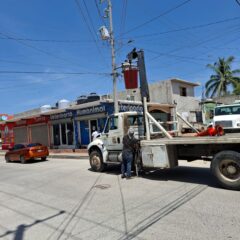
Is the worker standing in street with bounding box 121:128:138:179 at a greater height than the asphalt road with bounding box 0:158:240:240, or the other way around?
the worker standing in street with bounding box 121:128:138:179

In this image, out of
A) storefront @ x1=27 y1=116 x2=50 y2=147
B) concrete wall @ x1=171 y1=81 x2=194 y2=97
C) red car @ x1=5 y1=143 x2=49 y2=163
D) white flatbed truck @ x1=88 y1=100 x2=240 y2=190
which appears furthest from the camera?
storefront @ x1=27 y1=116 x2=50 y2=147

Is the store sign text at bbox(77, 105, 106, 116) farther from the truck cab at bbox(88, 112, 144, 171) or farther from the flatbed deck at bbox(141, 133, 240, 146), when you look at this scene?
the flatbed deck at bbox(141, 133, 240, 146)

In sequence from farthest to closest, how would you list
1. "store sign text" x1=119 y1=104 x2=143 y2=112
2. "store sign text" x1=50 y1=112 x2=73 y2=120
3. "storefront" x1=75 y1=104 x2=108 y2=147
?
"store sign text" x1=50 y1=112 x2=73 y2=120 < "storefront" x1=75 y1=104 x2=108 y2=147 < "store sign text" x1=119 y1=104 x2=143 y2=112

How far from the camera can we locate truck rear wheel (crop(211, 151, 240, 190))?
7875mm

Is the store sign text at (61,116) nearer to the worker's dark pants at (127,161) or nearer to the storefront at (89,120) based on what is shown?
the storefront at (89,120)

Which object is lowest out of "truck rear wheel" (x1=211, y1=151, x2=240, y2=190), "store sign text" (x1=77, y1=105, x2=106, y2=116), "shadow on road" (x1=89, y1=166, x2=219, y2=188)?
"shadow on road" (x1=89, y1=166, x2=219, y2=188)

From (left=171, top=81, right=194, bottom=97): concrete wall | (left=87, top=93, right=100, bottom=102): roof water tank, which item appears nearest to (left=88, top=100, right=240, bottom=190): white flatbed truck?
(left=87, top=93, right=100, bottom=102): roof water tank

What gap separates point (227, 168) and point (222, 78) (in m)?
41.3

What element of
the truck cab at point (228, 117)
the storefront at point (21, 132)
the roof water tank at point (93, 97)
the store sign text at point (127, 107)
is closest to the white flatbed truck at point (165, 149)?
the truck cab at point (228, 117)

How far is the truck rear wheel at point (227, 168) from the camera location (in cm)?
788

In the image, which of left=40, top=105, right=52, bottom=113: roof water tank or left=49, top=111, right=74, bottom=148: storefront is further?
left=40, top=105, right=52, bottom=113: roof water tank

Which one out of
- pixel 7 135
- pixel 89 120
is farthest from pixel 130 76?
pixel 7 135

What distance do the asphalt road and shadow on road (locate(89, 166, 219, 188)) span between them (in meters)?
0.03

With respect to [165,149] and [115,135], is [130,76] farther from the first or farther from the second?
[165,149]
